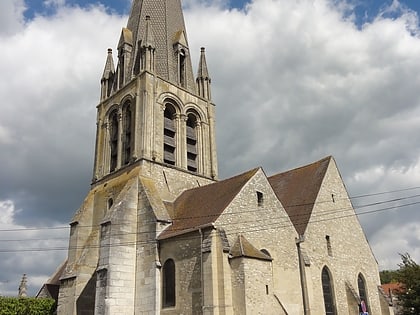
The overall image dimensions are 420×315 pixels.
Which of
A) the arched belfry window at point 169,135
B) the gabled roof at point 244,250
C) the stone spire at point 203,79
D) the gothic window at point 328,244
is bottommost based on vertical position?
the gabled roof at point 244,250

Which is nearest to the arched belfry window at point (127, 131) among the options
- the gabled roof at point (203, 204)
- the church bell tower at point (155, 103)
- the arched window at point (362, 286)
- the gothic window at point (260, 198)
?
the church bell tower at point (155, 103)

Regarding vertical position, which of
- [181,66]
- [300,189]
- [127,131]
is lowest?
[300,189]

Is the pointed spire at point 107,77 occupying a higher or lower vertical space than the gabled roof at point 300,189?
higher

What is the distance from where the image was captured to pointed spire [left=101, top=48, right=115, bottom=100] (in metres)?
29.7

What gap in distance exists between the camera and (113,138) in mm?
27734

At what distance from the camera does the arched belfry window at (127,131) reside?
25614 millimetres

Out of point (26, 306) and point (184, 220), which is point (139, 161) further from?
point (26, 306)

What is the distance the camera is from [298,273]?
20.4 metres

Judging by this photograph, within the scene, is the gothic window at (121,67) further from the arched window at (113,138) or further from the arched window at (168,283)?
the arched window at (168,283)

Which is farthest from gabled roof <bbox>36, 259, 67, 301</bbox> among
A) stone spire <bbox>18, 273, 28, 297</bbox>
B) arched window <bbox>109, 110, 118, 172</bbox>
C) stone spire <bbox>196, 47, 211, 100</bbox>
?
stone spire <bbox>196, 47, 211, 100</bbox>

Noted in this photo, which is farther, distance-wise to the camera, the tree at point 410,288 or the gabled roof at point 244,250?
the tree at point 410,288

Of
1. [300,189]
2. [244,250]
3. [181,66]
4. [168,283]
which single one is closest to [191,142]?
[181,66]

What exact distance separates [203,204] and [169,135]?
23.4ft

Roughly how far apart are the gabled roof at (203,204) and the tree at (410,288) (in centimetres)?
925
